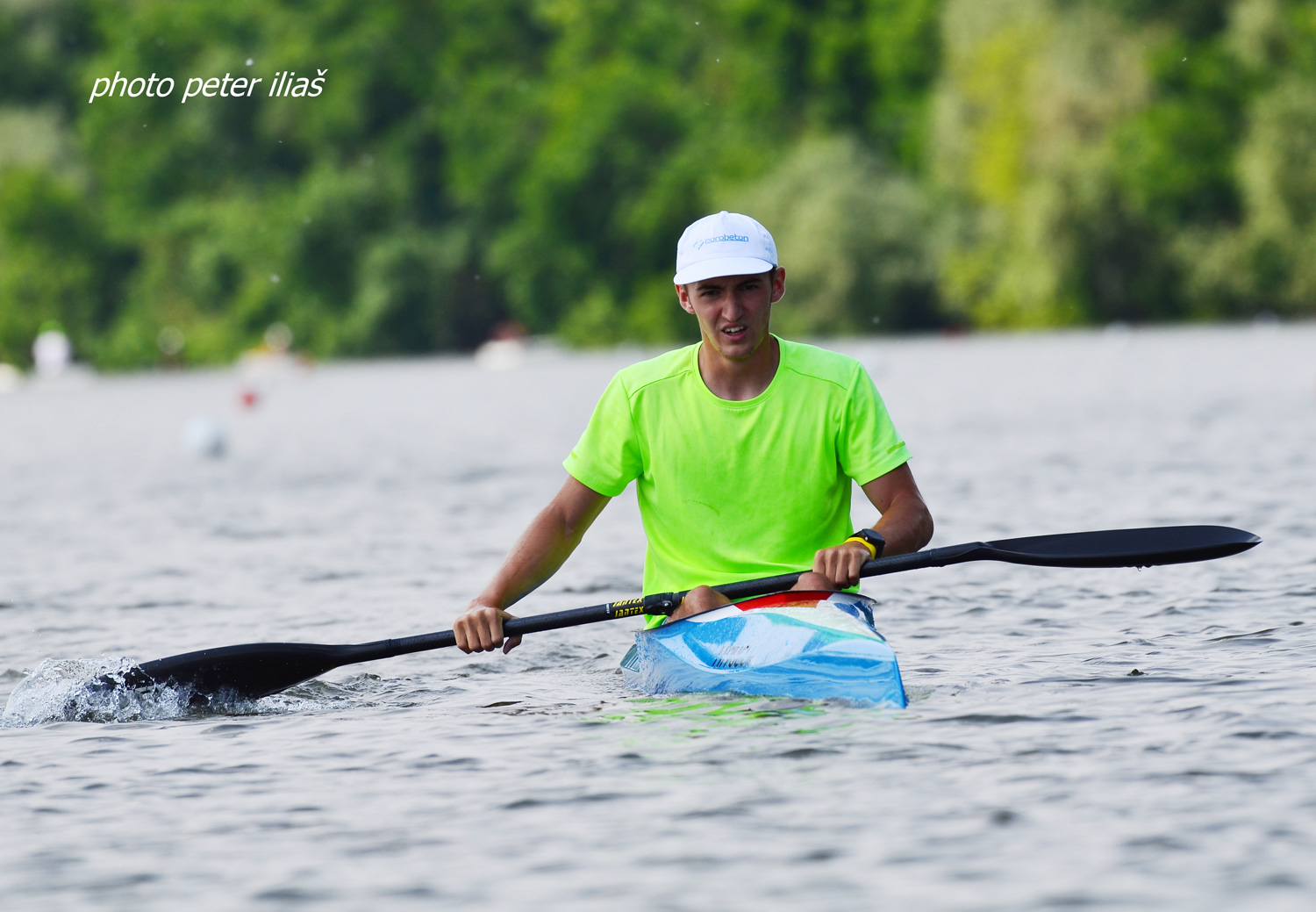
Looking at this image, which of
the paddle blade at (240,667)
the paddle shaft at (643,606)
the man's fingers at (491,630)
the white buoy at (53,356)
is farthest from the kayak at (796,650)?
the white buoy at (53,356)

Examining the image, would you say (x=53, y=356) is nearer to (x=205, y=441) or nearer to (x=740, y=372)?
(x=205, y=441)

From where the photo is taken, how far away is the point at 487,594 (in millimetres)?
5746

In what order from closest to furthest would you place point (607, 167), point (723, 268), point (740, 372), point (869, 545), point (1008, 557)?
point (723, 268) → point (869, 545) → point (740, 372) → point (1008, 557) → point (607, 167)

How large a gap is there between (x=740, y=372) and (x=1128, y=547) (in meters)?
1.59

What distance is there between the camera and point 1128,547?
636 cm

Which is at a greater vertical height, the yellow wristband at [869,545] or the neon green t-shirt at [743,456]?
the neon green t-shirt at [743,456]

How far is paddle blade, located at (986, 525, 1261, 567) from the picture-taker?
6.28 metres

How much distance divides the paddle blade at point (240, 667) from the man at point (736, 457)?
82cm

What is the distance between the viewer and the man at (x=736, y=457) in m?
5.51

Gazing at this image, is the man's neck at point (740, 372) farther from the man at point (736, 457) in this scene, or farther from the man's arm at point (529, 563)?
the man's arm at point (529, 563)

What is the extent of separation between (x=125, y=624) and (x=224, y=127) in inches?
2104

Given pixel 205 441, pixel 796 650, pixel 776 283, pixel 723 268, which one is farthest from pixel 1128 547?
pixel 205 441

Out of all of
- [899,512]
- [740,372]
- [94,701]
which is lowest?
[94,701]

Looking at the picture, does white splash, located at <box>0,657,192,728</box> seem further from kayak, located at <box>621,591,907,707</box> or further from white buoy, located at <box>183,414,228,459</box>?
white buoy, located at <box>183,414,228,459</box>
